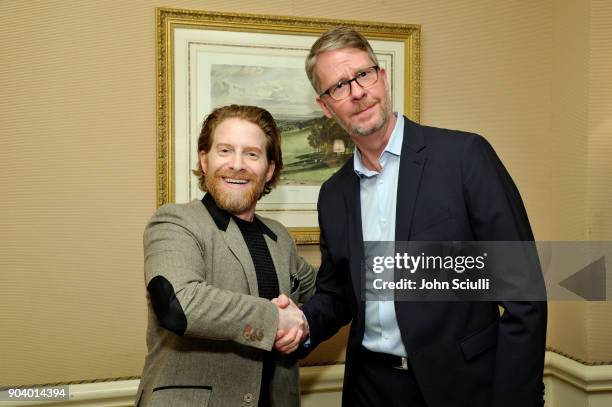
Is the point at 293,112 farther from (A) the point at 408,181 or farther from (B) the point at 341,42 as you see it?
(A) the point at 408,181

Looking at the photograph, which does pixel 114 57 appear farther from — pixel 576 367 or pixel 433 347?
pixel 576 367

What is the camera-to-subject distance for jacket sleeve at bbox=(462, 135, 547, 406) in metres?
1.62

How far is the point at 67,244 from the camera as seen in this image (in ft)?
7.67

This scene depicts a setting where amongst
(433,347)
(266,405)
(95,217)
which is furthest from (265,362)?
(95,217)

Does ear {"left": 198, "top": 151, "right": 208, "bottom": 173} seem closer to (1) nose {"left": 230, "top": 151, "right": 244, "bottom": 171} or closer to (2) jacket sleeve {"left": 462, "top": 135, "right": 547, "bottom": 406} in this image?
(1) nose {"left": 230, "top": 151, "right": 244, "bottom": 171}

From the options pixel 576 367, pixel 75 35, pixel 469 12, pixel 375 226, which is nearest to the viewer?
pixel 375 226

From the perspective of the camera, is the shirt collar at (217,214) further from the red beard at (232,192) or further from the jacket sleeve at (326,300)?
the jacket sleeve at (326,300)

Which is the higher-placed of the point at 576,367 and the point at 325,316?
the point at 325,316

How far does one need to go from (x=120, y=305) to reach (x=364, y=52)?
1.55 meters

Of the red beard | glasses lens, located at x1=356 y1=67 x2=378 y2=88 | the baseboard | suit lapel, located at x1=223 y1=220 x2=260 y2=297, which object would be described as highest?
glasses lens, located at x1=356 y1=67 x2=378 y2=88

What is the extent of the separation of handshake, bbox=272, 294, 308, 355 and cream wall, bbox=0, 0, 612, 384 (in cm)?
82

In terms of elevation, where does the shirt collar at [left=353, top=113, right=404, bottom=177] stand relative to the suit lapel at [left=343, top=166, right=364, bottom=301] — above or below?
above

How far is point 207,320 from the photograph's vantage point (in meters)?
1.70

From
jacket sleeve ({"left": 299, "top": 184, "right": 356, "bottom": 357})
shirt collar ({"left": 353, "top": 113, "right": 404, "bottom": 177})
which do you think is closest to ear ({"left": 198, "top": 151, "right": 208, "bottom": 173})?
jacket sleeve ({"left": 299, "top": 184, "right": 356, "bottom": 357})
